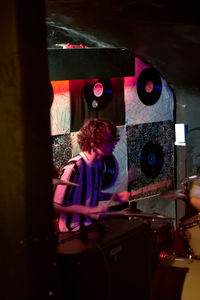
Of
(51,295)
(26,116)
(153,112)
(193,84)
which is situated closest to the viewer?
(26,116)

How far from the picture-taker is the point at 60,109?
184 inches

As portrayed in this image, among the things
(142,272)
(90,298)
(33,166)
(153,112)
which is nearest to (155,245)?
(142,272)

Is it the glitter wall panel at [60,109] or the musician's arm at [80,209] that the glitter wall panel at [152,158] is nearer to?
the glitter wall panel at [60,109]

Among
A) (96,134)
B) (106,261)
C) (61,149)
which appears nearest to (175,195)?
(96,134)

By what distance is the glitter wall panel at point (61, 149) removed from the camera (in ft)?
15.3

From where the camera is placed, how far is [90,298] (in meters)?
1.61

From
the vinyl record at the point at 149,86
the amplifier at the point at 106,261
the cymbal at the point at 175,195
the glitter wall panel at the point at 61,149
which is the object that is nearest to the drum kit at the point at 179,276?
the cymbal at the point at 175,195

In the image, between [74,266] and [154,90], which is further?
[154,90]

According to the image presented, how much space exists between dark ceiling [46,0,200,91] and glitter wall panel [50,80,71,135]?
494 millimetres

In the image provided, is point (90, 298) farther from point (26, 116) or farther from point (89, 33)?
point (89, 33)

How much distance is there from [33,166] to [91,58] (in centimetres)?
342

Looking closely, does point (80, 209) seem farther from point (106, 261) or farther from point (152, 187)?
point (152, 187)

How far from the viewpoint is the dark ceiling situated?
3.36m

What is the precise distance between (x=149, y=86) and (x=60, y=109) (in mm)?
1738
